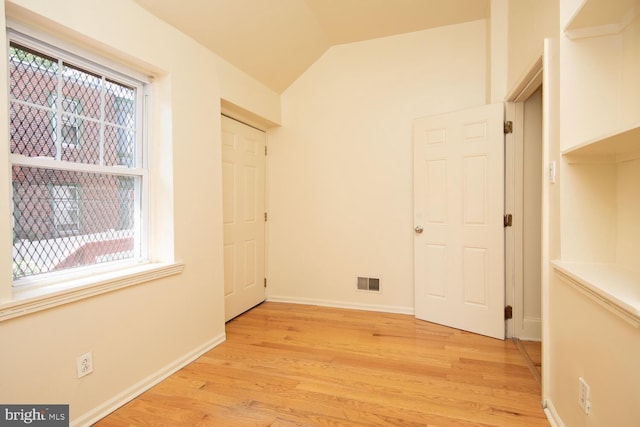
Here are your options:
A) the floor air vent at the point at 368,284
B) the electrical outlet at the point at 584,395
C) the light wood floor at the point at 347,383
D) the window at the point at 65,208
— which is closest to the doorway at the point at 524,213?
the light wood floor at the point at 347,383

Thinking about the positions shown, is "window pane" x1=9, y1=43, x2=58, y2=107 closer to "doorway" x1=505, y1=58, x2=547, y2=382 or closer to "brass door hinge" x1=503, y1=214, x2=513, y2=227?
"doorway" x1=505, y1=58, x2=547, y2=382

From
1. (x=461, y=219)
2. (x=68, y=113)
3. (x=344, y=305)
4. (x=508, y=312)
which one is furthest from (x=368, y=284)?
(x=68, y=113)

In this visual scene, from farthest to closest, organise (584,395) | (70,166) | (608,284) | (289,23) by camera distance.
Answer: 1. (289,23)
2. (70,166)
3. (584,395)
4. (608,284)

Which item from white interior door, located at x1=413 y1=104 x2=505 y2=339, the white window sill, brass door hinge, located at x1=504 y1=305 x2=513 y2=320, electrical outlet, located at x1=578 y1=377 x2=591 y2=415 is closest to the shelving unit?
electrical outlet, located at x1=578 y1=377 x2=591 y2=415

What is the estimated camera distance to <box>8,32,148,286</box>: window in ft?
5.51

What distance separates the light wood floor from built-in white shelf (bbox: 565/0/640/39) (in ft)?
6.68

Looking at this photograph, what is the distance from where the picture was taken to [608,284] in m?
1.35

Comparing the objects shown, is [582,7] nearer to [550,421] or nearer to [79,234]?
[550,421]

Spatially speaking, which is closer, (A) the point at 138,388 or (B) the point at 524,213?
(A) the point at 138,388

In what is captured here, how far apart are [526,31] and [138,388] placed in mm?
3526

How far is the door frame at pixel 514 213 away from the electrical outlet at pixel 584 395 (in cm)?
147

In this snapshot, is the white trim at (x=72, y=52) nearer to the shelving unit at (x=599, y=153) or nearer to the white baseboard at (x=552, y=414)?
the shelving unit at (x=599, y=153)

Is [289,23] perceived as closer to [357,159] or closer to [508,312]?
[357,159]

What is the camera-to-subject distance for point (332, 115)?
3.78 metres
